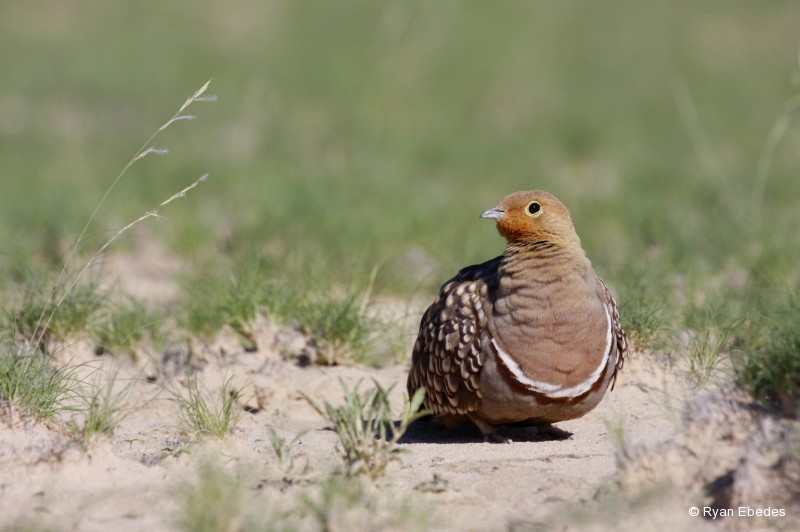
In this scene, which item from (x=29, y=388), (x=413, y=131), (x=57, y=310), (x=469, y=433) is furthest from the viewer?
(x=413, y=131)

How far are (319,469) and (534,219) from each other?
148 centimetres

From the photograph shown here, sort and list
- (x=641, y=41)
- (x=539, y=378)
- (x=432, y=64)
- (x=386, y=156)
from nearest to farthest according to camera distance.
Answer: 1. (x=539, y=378)
2. (x=386, y=156)
3. (x=432, y=64)
4. (x=641, y=41)

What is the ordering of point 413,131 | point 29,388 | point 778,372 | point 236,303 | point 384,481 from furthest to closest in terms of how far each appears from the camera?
point 413,131, point 236,303, point 29,388, point 778,372, point 384,481

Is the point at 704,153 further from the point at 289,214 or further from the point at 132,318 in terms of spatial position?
the point at 132,318

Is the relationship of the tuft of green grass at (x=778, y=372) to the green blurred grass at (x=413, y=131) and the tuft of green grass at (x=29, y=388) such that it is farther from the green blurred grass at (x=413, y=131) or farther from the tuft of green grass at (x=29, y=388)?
the tuft of green grass at (x=29, y=388)

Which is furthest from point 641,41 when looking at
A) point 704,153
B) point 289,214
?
point 289,214

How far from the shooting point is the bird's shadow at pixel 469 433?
473cm

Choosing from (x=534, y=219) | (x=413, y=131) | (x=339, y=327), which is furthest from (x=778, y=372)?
(x=413, y=131)

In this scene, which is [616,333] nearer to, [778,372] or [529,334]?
[529,334]

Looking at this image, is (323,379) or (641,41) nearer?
(323,379)

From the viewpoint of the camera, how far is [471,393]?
4527mm

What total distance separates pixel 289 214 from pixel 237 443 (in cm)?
379

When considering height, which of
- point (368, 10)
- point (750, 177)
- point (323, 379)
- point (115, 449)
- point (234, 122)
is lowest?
point (115, 449)

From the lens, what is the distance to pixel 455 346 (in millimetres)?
4555
